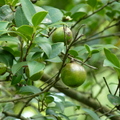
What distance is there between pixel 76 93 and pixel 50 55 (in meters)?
0.74

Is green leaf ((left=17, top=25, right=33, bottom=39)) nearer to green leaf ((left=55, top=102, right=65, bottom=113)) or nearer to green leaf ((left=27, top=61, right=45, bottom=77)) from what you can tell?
green leaf ((left=27, top=61, right=45, bottom=77))

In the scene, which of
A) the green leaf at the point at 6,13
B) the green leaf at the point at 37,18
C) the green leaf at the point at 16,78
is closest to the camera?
the green leaf at the point at 37,18

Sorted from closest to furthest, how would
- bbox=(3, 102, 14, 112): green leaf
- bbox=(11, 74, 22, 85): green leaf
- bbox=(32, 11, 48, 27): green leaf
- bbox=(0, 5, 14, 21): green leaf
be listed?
bbox=(32, 11, 48, 27): green leaf
bbox=(0, 5, 14, 21): green leaf
bbox=(11, 74, 22, 85): green leaf
bbox=(3, 102, 14, 112): green leaf

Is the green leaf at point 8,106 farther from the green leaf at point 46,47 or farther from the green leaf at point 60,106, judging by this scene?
the green leaf at point 46,47

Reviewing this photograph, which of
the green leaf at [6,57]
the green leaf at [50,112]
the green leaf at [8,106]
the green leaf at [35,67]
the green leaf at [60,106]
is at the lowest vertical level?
the green leaf at [8,106]

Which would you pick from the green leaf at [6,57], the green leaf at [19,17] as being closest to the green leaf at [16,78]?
the green leaf at [6,57]

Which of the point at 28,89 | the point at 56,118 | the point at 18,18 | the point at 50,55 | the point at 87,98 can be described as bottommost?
the point at 87,98

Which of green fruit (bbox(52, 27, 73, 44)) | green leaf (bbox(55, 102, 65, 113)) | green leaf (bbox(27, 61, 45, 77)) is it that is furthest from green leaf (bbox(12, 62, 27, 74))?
green leaf (bbox(55, 102, 65, 113))

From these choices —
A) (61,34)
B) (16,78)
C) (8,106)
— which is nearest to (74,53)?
(61,34)

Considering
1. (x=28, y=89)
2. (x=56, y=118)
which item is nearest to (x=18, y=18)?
(x=28, y=89)

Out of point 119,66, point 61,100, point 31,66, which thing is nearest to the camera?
point 31,66

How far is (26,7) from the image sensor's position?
2.42 feet

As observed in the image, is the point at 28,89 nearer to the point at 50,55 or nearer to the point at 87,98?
the point at 50,55

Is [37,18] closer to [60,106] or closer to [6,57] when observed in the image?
[6,57]
